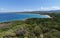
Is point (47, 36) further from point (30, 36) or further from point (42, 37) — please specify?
point (30, 36)

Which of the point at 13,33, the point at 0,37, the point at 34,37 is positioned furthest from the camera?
the point at 34,37

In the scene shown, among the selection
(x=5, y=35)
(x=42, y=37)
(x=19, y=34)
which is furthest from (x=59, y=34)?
(x=5, y=35)

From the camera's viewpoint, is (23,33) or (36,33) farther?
(36,33)

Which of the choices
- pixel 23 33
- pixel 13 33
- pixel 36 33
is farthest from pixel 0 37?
pixel 36 33

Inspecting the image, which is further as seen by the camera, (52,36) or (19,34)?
(52,36)

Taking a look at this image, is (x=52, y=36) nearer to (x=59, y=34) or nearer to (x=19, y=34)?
(x=59, y=34)

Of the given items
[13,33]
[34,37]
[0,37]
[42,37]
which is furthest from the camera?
[42,37]

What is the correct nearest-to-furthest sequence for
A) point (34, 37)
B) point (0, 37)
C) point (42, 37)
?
point (0, 37), point (34, 37), point (42, 37)

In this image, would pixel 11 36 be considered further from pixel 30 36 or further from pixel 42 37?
pixel 42 37
